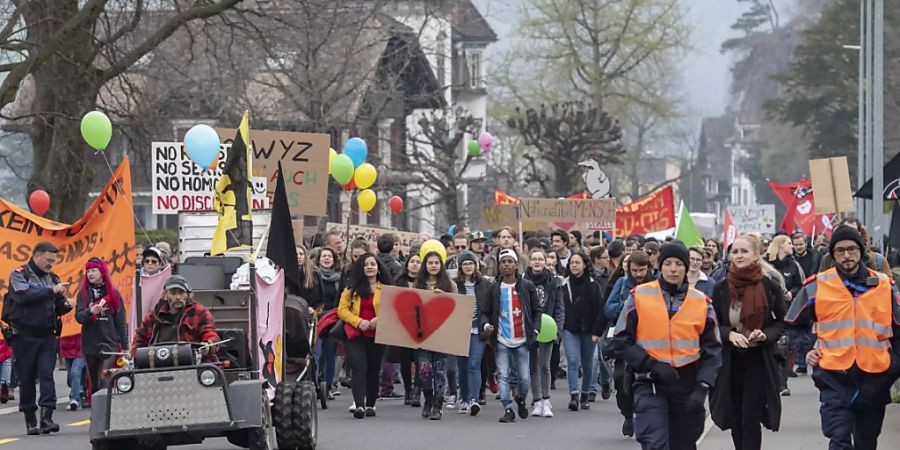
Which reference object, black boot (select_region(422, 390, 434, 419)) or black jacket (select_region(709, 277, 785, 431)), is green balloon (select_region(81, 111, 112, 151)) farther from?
black jacket (select_region(709, 277, 785, 431))

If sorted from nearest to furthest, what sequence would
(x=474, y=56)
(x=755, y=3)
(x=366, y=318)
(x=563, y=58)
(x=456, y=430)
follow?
(x=456, y=430) < (x=366, y=318) < (x=563, y=58) < (x=474, y=56) < (x=755, y=3)

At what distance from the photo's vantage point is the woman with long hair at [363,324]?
53.6 ft

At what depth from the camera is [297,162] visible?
21469 mm

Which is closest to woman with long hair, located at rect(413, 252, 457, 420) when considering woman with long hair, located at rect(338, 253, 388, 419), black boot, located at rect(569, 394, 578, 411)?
woman with long hair, located at rect(338, 253, 388, 419)

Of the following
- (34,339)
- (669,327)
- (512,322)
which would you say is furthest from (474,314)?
(669,327)

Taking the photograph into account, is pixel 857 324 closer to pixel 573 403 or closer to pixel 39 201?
pixel 573 403

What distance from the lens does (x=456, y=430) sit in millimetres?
15367

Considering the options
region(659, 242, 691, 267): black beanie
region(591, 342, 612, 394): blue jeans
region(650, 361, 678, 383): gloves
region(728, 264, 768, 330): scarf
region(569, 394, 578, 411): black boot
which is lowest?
region(569, 394, 578, 411): black boot

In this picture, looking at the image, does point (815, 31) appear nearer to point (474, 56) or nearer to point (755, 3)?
point (474, 56)

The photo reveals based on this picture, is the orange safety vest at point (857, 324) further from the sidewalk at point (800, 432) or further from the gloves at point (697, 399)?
the sidewalk at point (800, 432)

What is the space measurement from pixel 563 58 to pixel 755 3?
4835 inches

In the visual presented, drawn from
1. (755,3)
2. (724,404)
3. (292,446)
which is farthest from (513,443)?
(755,3)

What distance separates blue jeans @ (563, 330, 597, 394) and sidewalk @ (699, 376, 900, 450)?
2.00m

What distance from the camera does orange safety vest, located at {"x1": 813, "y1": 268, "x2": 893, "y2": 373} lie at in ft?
34.5
